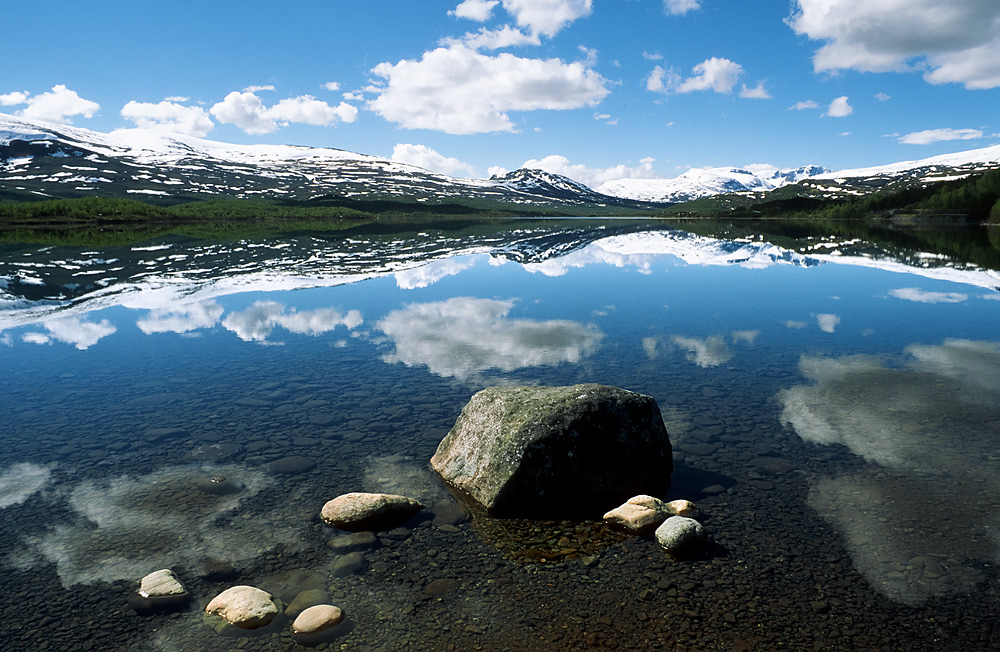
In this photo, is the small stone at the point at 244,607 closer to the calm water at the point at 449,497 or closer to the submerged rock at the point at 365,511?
the calm water at the point at 449,497

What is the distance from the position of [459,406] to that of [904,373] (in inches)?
552

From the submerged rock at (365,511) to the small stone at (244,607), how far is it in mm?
2051

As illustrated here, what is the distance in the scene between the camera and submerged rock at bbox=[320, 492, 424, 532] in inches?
398

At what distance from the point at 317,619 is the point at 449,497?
3.93 meters

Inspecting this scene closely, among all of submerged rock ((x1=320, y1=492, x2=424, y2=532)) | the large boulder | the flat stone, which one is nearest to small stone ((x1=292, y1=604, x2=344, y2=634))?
submerged rock ((x1=320, y1=492, x2=424, y2=532))

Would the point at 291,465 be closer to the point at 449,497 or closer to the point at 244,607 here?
the point at 449,497

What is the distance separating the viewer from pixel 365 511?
10164 millimetres

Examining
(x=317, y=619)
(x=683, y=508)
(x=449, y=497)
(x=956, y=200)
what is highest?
(x=956, y=200)

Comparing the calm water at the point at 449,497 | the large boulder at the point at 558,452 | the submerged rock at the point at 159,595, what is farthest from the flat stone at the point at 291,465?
the submerged rock at the point at 159,595

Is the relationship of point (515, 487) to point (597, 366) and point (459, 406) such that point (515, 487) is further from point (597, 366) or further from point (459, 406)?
point (597, 366)

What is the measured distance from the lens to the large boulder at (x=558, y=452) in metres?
11.0

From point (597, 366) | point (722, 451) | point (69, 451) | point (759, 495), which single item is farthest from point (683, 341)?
point (69, 451)

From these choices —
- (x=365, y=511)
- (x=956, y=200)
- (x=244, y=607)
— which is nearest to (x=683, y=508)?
(x=365, y=511)

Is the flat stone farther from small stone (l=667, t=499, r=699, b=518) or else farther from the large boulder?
small stone (l=667, t=499, r=699, b=518)
